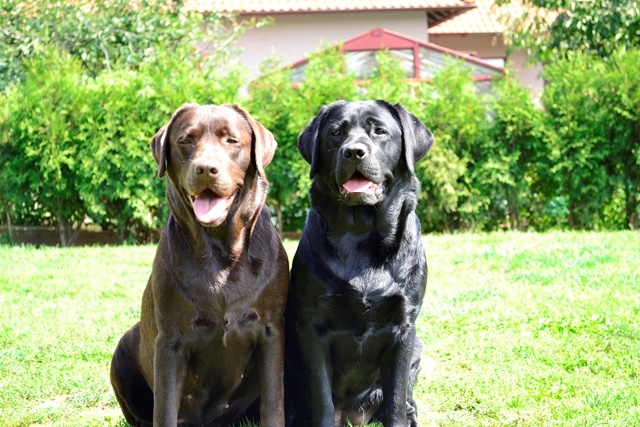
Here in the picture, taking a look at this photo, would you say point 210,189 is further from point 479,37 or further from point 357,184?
point 479,37

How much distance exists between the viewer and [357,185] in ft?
14.2

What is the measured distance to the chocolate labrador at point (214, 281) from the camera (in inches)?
156

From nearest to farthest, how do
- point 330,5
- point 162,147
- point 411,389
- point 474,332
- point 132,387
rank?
point 162,147 → point 132,387 → point 411,389 → point 474,332 → point 330,5

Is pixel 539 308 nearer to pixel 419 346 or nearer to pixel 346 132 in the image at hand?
pixel 419 346

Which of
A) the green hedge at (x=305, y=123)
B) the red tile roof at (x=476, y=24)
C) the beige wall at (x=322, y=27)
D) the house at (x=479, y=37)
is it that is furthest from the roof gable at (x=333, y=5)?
the green hedge at (x=305, y=123)

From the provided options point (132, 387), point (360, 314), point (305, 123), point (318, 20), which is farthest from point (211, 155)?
point (318, 20)

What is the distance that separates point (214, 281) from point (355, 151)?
0.95 meters

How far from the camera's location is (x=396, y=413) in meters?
4.27

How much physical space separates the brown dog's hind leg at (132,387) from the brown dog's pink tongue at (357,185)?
137cm

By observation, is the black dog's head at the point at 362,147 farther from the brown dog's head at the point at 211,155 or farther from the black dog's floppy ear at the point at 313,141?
the brown dog's head at the point at 211,155

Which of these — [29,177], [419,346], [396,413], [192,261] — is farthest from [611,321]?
[29,177]

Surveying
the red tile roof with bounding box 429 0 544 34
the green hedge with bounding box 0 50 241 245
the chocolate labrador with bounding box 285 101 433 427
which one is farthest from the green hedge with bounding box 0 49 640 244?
the red tile roof with bounding box 429 0 544 34

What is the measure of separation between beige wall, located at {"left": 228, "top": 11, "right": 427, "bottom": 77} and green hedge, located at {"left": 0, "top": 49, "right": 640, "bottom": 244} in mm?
10245

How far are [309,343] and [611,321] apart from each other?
9.63ft
